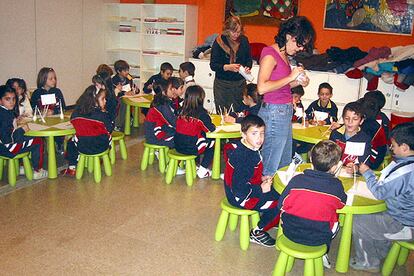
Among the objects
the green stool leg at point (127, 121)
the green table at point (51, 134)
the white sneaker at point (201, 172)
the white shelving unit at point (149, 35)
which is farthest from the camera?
the white shelving unit at point (149, 35)

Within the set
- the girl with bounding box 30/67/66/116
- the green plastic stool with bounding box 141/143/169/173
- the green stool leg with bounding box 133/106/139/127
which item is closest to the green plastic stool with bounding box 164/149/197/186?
the green plastic stool with bounding box 141/143/169/173

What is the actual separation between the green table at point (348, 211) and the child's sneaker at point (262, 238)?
19.9 inches

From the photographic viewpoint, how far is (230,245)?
3.41 m

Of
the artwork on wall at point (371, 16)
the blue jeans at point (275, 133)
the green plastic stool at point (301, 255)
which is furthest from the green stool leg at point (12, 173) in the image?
the artwork on wall at point (371, 16)

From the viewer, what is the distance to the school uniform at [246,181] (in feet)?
10.1

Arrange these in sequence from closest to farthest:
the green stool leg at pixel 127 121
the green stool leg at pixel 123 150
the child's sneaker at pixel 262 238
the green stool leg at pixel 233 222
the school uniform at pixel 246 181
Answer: the school uniform at pixel 246 181
the child's sneaker at pixel 262 238
the green stool leg at pixel 233 222
the green stool leg at pixel 123 150
the green stool leg at pixel 127 121

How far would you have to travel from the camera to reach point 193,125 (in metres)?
4.50

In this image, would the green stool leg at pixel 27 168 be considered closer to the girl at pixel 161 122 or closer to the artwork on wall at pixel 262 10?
the girl at pixel 161 122

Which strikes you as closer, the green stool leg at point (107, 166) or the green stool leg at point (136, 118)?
the green stool leg at point (107, 166)

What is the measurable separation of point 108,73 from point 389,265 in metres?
4.31

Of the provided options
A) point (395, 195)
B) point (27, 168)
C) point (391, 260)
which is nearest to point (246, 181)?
point (395, 195)

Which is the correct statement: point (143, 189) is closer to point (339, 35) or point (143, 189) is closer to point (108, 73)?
point (108, 73)

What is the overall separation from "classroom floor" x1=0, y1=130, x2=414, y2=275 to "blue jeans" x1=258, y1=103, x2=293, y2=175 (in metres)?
0.65

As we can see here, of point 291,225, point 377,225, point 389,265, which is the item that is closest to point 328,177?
point 291,225
